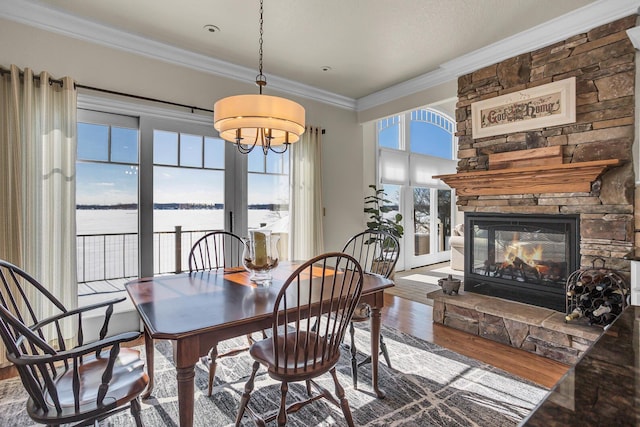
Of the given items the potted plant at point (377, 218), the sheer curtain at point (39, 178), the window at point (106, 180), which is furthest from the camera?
the potted plant at point (377, 218)

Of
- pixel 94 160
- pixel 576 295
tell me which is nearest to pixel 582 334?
pixel 576 295

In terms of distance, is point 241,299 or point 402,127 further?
point 402,127

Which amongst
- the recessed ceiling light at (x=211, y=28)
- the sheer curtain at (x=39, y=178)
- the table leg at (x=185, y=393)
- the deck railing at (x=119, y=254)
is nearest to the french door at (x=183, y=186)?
the deck railing at (x=119, y=254)

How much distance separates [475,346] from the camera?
A: 115 inches

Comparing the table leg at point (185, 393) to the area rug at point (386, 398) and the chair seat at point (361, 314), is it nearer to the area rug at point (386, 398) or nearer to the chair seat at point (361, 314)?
the area rug at point (386, 398)

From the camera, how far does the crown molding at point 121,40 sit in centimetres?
264

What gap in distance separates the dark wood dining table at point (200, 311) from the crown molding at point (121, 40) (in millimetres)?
2277

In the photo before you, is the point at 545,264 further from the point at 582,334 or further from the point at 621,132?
the point at 621,132

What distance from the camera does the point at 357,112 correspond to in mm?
5023

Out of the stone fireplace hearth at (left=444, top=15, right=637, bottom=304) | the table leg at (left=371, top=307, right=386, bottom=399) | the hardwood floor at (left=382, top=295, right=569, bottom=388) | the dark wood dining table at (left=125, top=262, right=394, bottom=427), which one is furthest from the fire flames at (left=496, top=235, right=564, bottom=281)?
the table leg at (left=371, top=307, right=386, bottom=399)

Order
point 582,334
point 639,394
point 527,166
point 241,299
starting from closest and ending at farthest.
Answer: point 639,394 → point 241,299 → point 582,334 → point 527,166

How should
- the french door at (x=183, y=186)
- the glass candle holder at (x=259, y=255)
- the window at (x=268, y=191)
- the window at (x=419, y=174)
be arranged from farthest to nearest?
→ 1. the window at (x=419, y=174)
2. the window at (x=268, y=191)
3. the french door at (x=183, y=186)
4. the glass candle holder at (x=259, y=255)

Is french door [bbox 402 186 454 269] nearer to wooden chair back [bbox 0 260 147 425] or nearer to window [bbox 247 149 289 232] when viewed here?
window [bbox 247 149 289 232]

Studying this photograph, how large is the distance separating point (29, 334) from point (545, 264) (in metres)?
3.70
